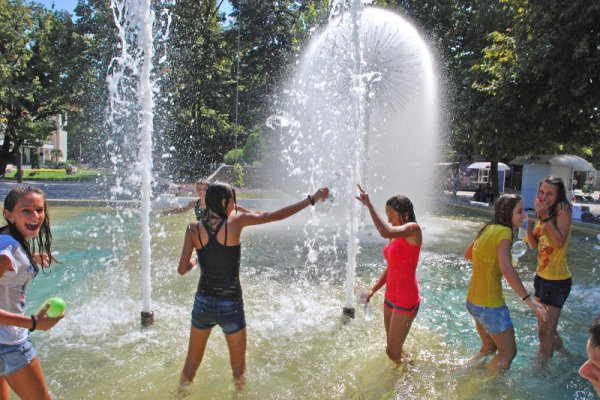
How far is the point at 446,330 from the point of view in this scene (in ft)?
17.6

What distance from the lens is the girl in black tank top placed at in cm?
327

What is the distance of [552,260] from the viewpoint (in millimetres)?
4188

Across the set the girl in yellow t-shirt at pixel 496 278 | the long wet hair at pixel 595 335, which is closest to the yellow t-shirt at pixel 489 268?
the girl in yellow t-shirt at pixel 496 278

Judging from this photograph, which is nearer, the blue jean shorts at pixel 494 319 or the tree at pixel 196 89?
the blue jean shorts at pixel 494 319

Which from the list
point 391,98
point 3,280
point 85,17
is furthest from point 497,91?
point 85,17

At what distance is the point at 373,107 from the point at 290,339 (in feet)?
33.8

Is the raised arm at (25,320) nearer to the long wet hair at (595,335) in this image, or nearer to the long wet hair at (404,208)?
the long wet hair at (595,335)

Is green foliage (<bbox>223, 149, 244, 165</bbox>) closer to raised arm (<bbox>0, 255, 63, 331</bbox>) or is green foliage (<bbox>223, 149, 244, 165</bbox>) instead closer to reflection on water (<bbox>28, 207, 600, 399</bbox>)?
reflection on water (<bbox>28, 207, 600, 399</bbox>)

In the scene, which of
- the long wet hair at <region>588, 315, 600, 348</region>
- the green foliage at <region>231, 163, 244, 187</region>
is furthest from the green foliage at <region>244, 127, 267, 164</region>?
the long wet hair at <region>588, 315, 600, 348</region>

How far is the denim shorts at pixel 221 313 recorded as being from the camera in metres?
3.34

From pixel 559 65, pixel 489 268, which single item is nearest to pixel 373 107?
pixel 559 65

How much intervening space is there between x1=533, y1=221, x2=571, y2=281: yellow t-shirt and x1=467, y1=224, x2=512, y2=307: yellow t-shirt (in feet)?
2.62

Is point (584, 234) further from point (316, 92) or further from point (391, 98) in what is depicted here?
point (316, 92)

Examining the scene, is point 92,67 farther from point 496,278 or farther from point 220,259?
point 496,278
